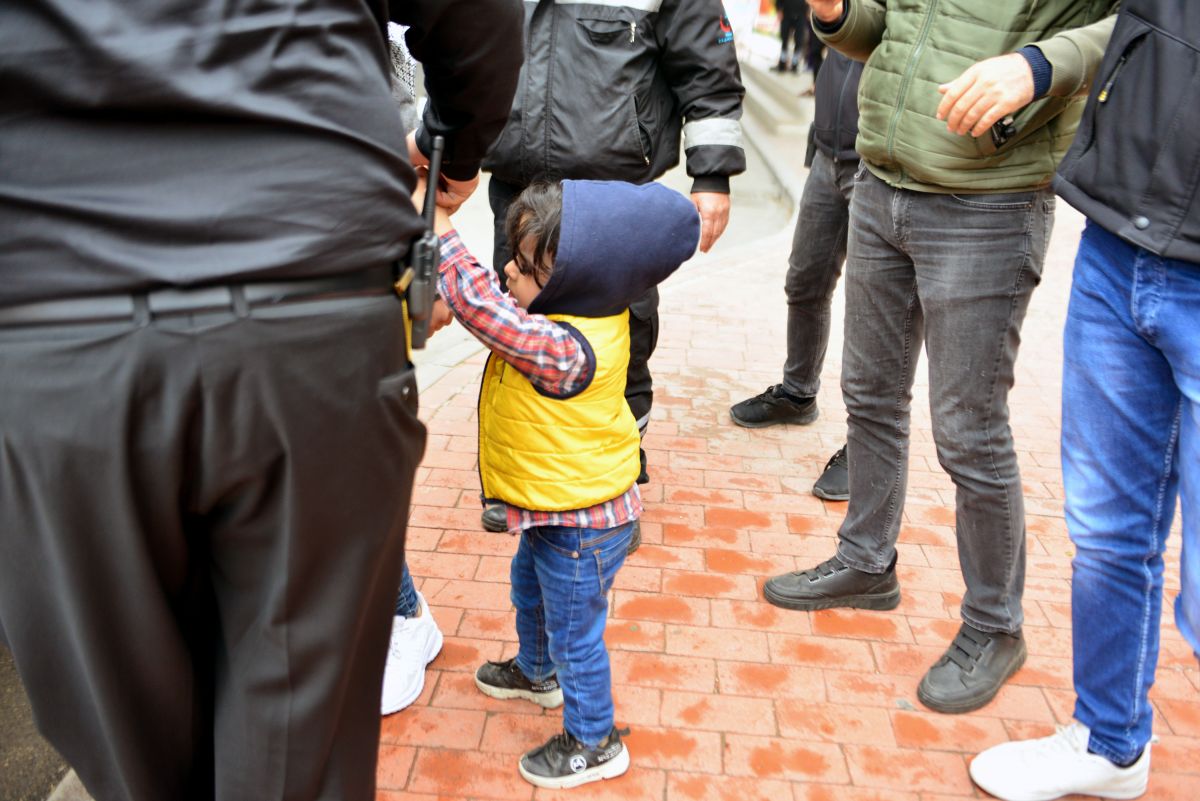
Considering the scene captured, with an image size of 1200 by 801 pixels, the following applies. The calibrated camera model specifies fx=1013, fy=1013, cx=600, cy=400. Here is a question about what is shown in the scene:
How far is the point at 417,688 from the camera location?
2.52 meters

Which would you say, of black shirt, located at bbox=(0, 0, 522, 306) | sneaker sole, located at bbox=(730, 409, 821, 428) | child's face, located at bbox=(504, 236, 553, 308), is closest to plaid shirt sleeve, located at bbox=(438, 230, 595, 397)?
child's face, located at bbox=(504, 236, 553, 308)

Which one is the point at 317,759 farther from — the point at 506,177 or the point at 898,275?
the point at 506,177

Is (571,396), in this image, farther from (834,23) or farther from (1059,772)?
(1059,772)

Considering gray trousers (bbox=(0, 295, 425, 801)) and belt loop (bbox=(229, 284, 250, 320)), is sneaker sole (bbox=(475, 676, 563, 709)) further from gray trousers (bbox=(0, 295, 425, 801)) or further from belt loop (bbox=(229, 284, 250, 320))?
belt loop (bbox=(229, 284, 250, 320))

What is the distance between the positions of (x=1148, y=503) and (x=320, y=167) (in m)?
1.74

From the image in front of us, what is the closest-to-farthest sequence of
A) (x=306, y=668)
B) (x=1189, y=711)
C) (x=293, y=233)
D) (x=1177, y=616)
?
(x=293, y=233)
(x=306, y=668)
(x=1177, y=616)
(x=1189, y=711)

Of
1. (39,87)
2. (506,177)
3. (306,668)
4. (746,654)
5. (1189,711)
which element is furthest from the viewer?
(506,177)

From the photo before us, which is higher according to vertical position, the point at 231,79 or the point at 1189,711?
the point at 231,79

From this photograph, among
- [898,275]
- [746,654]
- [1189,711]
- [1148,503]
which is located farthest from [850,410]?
[1189,711]

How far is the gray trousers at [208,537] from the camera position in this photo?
→ 114 cm

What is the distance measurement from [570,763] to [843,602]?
3.59 ft

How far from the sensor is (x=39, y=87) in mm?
1059

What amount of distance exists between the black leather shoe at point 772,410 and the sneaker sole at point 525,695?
204 centimetres

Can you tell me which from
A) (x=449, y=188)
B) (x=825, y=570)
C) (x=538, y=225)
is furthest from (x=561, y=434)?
(x=825, y=570)
